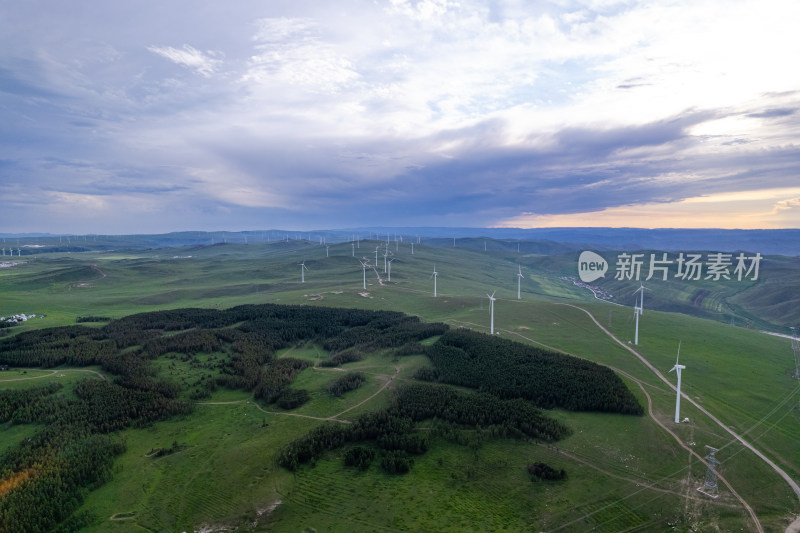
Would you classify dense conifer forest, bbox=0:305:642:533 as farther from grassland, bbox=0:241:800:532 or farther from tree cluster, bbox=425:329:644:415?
grassland, bbox=0:241:800:532

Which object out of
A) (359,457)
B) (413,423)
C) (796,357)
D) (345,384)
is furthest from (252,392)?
(796,357)

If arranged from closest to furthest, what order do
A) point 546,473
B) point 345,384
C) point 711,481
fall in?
point 711,481
point 546,473
point 345,384

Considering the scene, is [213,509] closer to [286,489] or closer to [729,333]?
[286,489]

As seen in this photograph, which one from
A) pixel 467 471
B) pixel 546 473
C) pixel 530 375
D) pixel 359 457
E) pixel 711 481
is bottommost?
pixel 467 471

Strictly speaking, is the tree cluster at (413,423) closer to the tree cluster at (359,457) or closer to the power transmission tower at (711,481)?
the tree cluster at (359,457)

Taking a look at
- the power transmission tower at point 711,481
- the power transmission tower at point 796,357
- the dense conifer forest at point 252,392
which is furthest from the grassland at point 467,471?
the dense conifer forest at point 252,392

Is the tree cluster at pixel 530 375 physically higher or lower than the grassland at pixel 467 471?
higher

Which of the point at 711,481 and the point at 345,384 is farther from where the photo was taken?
the point at 345,384

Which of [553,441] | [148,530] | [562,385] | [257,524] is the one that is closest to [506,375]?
[562,385]

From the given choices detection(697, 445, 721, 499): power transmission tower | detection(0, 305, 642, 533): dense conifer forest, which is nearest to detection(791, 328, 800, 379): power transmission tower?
detection(0, 305, 642, 533): dense conifer forest

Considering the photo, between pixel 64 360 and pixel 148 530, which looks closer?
pixel 148 530

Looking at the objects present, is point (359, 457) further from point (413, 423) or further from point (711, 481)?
point (711, 481)
